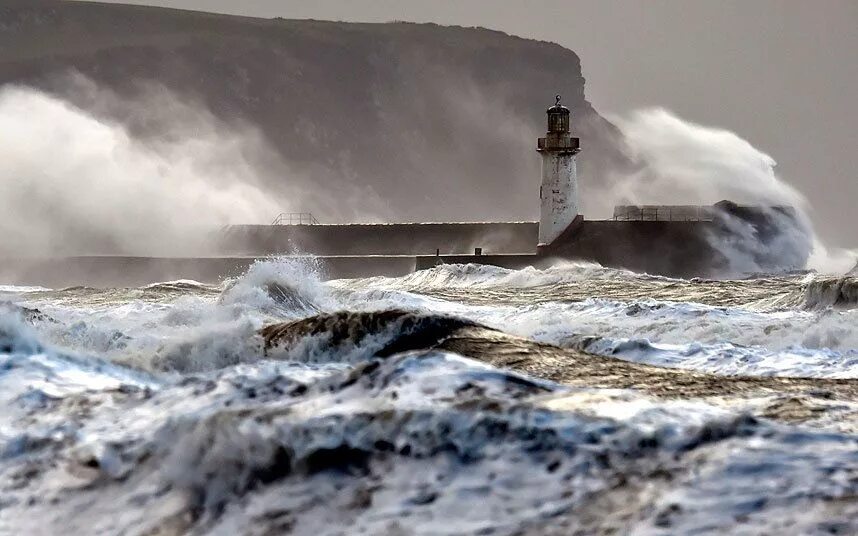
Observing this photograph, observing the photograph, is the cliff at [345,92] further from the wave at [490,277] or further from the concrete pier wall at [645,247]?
the wave at [490,277]

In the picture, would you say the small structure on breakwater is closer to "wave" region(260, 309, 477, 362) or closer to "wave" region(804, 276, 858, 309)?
"wave" region(804, 276, 858, 309)

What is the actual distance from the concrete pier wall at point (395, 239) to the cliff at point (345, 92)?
38068 mm

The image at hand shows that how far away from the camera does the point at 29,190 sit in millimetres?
56812

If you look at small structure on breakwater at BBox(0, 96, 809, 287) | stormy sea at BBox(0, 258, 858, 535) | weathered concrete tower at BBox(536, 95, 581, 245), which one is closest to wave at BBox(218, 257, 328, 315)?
stormy sea at BBox(0, 258, 858, 535)

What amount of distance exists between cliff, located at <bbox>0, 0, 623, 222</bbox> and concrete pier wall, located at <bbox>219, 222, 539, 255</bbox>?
125 ft

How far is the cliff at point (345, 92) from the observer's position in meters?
88.4

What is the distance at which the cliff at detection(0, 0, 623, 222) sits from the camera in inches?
3482

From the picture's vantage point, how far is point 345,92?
9550 centimetres

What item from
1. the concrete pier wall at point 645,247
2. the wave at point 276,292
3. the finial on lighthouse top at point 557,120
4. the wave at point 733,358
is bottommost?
the wave at point 733,358

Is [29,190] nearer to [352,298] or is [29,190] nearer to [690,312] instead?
[352,298]

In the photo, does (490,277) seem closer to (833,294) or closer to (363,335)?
(833,294)

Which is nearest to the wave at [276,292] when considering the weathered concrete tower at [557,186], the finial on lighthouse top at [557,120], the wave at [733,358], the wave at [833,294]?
the wave at [833,294]

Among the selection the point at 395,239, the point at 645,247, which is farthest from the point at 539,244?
the point at 395,239

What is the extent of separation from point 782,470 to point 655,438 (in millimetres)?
317
